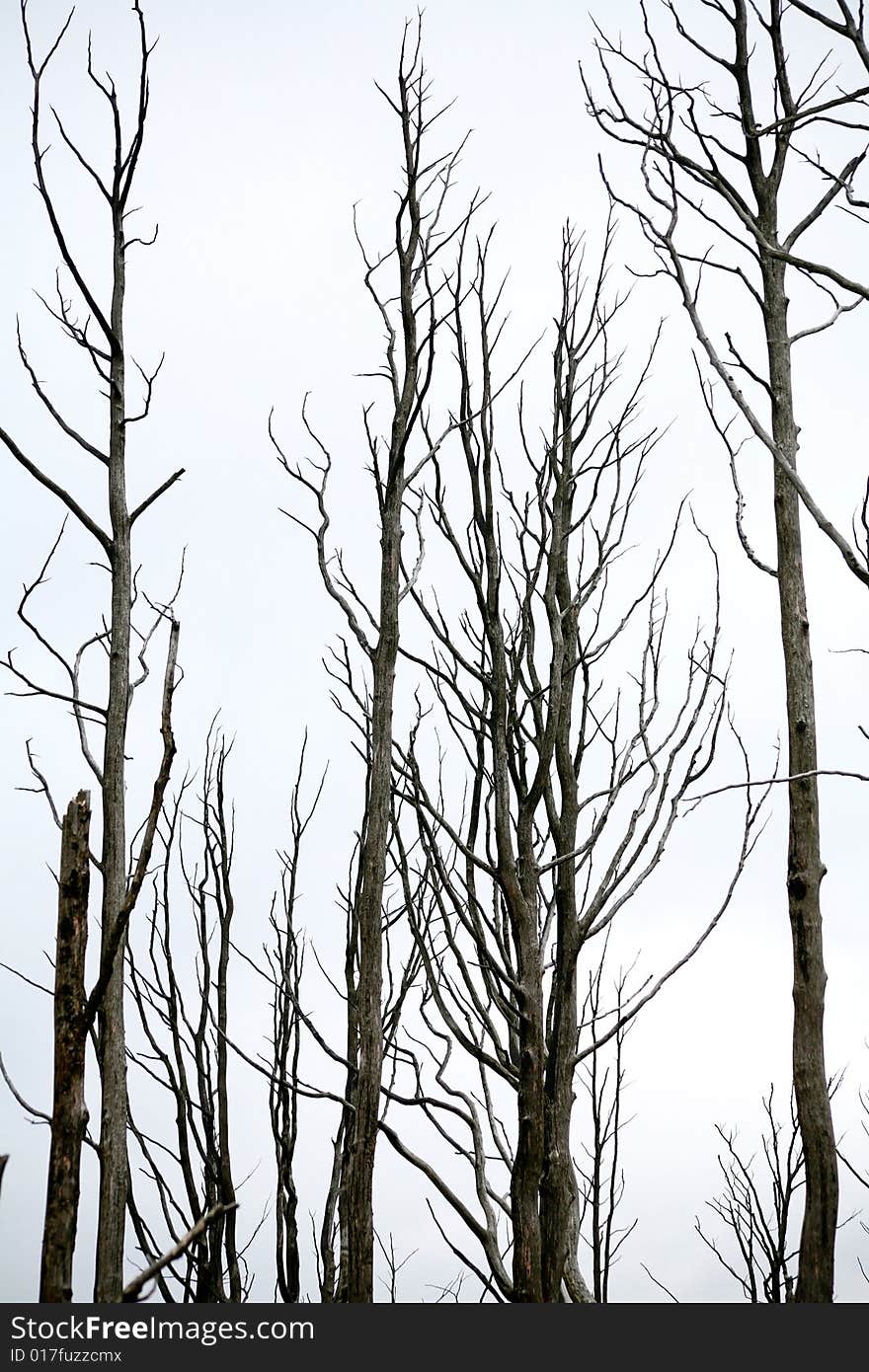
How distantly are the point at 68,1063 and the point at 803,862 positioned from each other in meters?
1.94

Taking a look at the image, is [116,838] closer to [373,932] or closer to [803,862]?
[373,932]

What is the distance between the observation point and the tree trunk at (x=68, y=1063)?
8.96 feet

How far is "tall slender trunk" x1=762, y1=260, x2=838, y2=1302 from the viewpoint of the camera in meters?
3.29

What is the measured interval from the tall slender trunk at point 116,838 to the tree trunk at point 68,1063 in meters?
0.30

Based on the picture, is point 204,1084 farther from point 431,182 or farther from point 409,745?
point 431,182

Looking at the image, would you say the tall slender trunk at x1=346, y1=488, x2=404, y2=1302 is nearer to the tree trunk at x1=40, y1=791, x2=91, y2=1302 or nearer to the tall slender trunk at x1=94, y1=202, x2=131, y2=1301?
the tall slender trunk at x1=94, y1=202, x2=131, y2=1301

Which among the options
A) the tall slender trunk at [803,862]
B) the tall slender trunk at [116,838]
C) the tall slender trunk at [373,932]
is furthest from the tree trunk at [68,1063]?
the tall slender trunk at [803,862]

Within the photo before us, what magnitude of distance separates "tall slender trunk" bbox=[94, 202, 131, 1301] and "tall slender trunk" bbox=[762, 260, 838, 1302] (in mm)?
1742

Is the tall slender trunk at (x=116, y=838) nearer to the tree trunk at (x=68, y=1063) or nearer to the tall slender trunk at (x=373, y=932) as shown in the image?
the tree trunk at (x=68, y=1063)

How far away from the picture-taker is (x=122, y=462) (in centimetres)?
373

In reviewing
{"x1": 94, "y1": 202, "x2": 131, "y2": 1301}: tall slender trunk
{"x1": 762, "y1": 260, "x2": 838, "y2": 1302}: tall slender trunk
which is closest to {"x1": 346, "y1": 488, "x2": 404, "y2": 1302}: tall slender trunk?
{"x1": 94, "y1": 202, "x2": 131, "y2": 1301}: tall slender trunk

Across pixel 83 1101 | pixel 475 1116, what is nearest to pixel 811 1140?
pixel 475 1116

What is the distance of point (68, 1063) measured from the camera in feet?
9.32

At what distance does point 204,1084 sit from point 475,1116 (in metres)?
1.12
